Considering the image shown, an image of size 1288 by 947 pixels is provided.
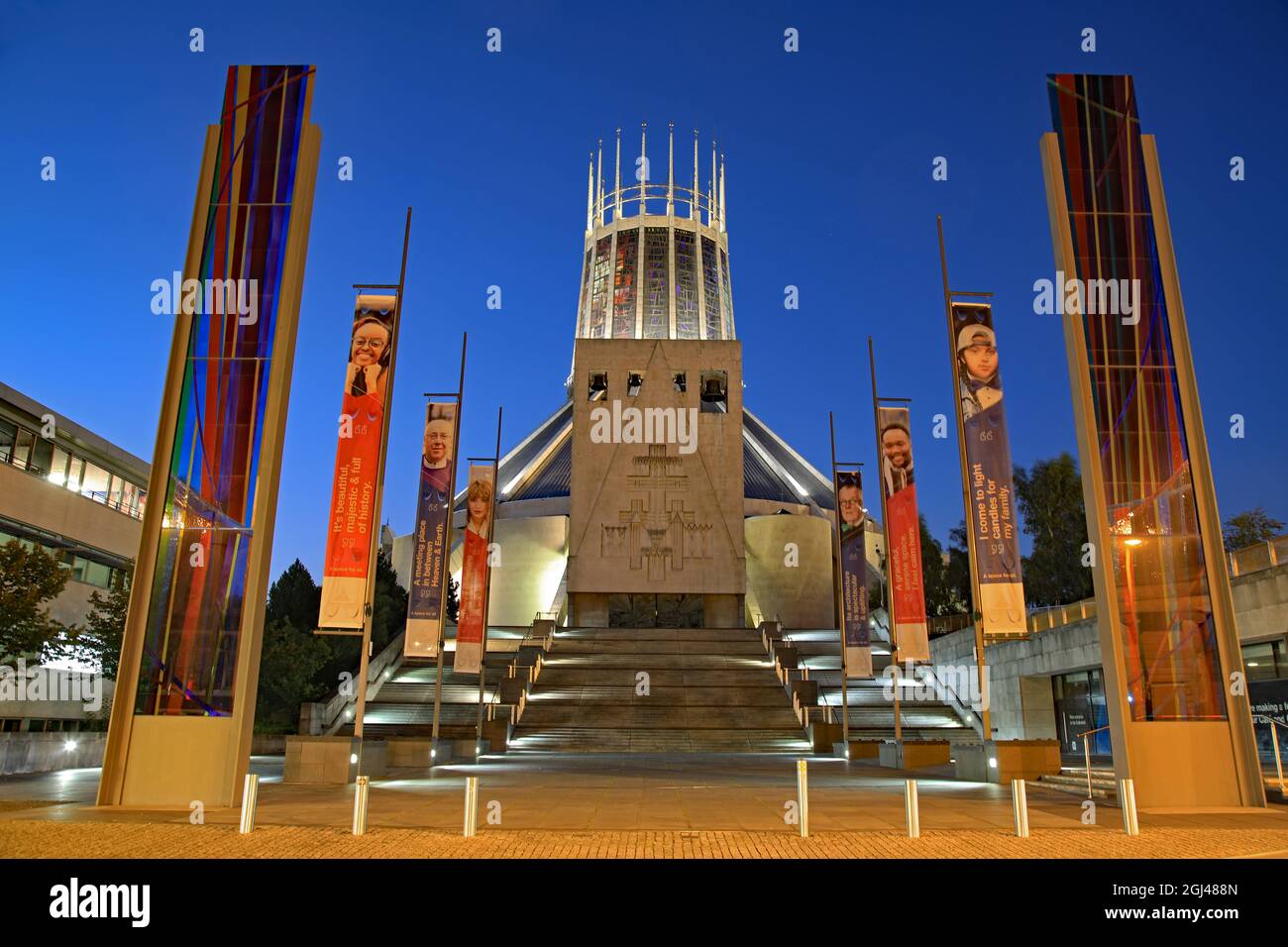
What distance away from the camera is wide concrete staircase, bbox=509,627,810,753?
23578mm

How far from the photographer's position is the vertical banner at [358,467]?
44.0 feet

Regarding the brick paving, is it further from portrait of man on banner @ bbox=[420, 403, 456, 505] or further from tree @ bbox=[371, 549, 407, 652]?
tree @ bbox=[371, 549, 407, 652]

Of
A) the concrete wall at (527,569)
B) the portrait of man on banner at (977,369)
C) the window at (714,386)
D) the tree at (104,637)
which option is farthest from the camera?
the concrete wall at (527,569)

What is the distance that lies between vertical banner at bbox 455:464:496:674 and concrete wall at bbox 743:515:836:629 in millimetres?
22728

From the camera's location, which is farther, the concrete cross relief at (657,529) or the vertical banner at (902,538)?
the concrete cross relief at (657,529)

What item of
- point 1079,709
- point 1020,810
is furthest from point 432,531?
point 1079,709

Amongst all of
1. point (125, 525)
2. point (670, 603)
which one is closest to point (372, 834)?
point (125, 525)

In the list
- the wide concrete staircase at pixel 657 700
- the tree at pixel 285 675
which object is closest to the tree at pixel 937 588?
the wide concrete staircase at pixel 657 700

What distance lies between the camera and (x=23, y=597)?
16.5 metres

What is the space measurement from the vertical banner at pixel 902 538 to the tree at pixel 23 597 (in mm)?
16420

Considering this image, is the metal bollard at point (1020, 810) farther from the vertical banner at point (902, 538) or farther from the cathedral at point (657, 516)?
the cathedral at point (657, 516)
